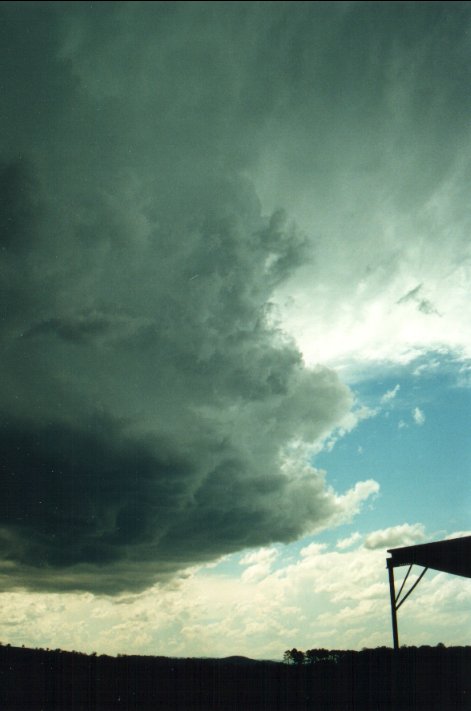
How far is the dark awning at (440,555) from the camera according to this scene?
15.2 meters

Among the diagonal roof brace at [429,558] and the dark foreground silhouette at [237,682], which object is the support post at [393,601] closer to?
the diagonal roof brace at [429,558]

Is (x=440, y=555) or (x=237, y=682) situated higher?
(x=440, y=555)

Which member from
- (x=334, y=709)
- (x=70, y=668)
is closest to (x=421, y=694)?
(x=334, y=709)

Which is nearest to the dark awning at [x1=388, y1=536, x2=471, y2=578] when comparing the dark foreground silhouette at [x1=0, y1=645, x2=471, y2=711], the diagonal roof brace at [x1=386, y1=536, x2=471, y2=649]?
the diagonal roof brace at [x1=386, y1=536, x2=471, y2=649]

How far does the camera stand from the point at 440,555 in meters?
15.7

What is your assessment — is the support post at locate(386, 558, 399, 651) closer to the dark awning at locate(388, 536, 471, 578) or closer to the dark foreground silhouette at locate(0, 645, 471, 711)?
the dark awning at locate(388, 536, 471, 578)

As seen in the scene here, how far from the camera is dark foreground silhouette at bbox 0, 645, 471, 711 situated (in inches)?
446

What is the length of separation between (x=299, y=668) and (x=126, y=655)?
451cm

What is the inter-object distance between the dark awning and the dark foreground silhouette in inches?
99.8

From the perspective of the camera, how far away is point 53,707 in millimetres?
11234

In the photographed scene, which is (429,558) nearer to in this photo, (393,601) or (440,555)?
(440,555)

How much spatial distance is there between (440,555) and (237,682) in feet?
24.0

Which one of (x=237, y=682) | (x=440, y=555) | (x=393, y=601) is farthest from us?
(x=393, y=601)

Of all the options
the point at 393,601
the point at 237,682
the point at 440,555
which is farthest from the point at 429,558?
the point at 237,682
